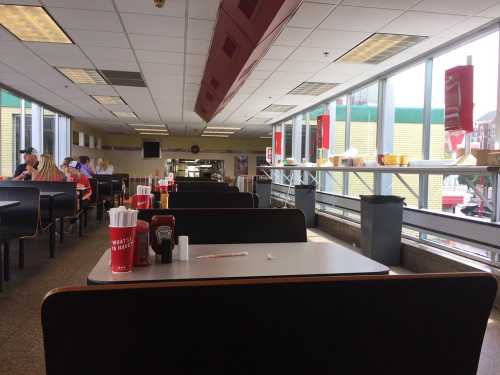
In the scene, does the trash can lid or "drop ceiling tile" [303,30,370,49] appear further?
the trash can lid

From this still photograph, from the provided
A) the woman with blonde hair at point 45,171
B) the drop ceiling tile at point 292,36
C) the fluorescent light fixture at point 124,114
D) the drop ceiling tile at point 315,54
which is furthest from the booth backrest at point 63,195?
the fluorescent light fixture at point 124,114

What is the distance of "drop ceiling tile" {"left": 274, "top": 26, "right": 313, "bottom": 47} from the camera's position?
4.66 m

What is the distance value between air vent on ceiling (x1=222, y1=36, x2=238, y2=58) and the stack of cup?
260 cm

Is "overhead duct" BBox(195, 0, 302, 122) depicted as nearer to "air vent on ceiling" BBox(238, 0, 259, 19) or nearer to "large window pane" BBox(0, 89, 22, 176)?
"air vent on ceiling" BBox(238, 0, 259, 19)

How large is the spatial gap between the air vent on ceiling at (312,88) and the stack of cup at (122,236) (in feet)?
21.1

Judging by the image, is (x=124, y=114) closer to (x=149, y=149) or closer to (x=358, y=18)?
(x=149, y=149)

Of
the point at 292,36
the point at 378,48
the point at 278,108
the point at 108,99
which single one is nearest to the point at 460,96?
the point at 378,48

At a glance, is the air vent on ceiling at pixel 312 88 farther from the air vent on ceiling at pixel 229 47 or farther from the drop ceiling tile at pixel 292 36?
the air vent on ceiling at pixel 229 47

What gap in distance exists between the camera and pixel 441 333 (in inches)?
39.7

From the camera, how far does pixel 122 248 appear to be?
60.4 inches

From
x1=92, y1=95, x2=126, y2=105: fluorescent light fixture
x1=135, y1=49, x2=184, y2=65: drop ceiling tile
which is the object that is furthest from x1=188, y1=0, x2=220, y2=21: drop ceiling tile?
x1=92, y1=95, x2=126, y2=105: fluorescent light fixture

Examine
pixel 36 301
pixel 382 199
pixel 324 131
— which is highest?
pixel 324 131

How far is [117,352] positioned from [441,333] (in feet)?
2.46

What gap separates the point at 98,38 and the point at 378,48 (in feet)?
11.4
